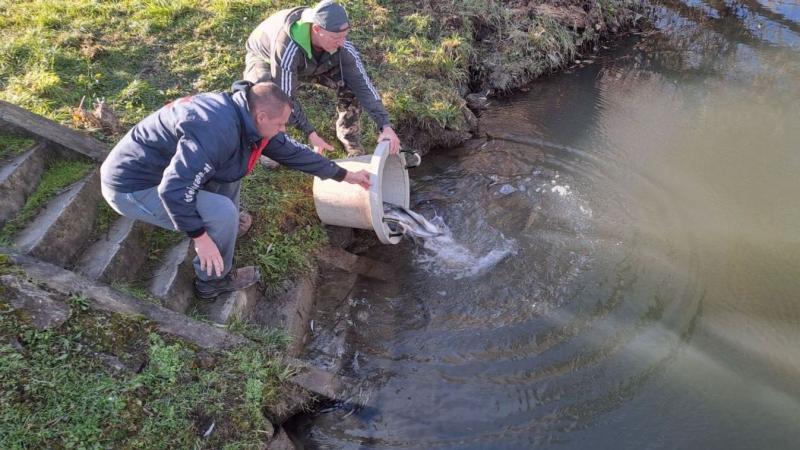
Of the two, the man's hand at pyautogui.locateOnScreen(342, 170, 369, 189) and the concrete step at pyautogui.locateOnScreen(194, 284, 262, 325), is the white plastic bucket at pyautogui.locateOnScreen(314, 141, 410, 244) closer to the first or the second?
the man's hand at pyautogui.locateOnScreen(342, 170, 369, 189)

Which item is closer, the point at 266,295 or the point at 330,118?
the point at 266,295

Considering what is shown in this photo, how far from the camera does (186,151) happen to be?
3086 mm

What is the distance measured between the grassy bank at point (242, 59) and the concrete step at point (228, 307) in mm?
322

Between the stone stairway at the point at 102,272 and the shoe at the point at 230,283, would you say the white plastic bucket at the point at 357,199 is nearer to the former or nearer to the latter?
the stone stairway at the point at 102,272

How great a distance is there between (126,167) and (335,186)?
1565 mm

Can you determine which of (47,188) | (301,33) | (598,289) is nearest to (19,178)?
(47,188)

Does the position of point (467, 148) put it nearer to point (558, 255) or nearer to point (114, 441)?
point (558, 255)

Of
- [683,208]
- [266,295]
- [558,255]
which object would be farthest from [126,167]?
[683,208]

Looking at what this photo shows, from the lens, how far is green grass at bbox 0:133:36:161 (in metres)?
4.07

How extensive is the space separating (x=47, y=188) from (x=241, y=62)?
254 cm

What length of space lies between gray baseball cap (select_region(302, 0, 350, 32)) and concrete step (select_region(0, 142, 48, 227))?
90.2 inches

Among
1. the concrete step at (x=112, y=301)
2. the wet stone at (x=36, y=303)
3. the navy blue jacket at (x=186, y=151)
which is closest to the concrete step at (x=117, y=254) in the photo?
the concrete step at (x=112, y=301)

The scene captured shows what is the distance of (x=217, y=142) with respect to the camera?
317 centimetres

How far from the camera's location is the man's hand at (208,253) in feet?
11.0
